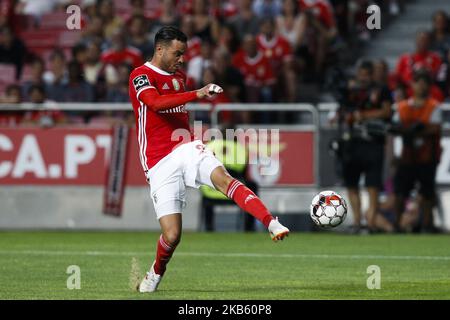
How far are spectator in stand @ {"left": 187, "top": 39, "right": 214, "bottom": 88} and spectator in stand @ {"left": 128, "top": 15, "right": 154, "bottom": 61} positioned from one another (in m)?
1.00

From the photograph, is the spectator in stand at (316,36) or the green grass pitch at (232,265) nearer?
the green grass pitch at (232,265)

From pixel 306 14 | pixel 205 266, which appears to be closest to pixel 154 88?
pixel 205 266

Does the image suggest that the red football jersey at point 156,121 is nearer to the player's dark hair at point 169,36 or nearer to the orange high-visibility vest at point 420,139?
the player's dark hair at point 169,36

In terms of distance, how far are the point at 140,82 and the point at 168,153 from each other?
2.21 ft

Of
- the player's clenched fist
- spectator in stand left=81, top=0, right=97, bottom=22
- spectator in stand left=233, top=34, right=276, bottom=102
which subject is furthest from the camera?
spectator in stand left=81, top=0, right=97, bottom=22

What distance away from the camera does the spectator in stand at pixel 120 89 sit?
20906 mm

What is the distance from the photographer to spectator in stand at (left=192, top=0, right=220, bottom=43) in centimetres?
2250

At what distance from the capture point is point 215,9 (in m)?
23.2

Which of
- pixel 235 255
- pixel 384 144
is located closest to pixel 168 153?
pixel 235 255

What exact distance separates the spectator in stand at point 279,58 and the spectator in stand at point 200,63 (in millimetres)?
966

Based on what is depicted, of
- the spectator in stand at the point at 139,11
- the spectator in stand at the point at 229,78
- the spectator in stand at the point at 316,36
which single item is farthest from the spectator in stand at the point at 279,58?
the spectator in stand at the point at 139,11

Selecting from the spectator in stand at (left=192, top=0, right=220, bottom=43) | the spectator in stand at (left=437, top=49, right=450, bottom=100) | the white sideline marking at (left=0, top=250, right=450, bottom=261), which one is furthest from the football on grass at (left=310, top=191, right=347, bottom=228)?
the spectator in stand at (left=192, top=0, right=220, bottom=43)

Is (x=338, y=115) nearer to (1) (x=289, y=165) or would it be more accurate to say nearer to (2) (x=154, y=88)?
(1) (x=289, y=165)

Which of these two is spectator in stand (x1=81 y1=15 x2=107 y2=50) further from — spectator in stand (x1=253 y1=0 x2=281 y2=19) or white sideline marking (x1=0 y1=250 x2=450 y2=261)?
white sideline marking (x1=0 y1=250 x2=450 y2=261)
